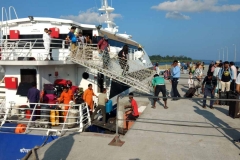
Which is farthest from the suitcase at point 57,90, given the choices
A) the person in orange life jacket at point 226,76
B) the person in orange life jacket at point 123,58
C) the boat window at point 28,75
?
the person in orange life jacket at point 226,76

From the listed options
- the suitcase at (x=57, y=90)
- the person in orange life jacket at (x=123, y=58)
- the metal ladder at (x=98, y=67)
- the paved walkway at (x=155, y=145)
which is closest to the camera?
the paved walkway at (x=155, y=145)

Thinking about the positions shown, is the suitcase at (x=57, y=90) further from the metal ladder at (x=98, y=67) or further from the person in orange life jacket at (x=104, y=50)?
the person in orange life jacket at (x=104, y=50)

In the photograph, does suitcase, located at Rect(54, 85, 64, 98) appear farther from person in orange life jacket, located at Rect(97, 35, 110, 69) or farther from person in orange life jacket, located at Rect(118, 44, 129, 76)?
person in orange life jacket, located at Rect(118, 44, 129, 76)

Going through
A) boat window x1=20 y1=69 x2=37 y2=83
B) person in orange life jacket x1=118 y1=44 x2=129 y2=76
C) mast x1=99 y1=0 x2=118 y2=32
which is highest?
mast x1=99 y1=0 x2=118 y2=32

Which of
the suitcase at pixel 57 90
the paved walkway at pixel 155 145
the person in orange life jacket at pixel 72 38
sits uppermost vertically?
the person in orange life jacket at pixel 72 38

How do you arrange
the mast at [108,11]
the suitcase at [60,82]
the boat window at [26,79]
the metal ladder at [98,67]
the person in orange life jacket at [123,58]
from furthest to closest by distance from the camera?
the mast at [108,11], the person in orange life jacket at [123,58], the metal ladder at [98,67], the suitcase at [60,82], the boat window at [26,79]

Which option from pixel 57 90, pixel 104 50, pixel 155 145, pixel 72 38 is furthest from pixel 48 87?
pixel 155 145

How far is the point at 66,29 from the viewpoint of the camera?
1133 cm

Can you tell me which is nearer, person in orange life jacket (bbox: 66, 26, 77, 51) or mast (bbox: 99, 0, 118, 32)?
person in orange life jacket (bbox: 66, 26, 77, 51)

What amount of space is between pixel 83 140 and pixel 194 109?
545 centimetres

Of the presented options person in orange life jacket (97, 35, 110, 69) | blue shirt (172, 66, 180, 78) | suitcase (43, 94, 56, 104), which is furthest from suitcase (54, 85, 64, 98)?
blue shirt (172, 66, 180, 78)

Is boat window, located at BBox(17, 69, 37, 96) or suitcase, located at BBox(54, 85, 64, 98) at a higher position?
boat window, located at BBox(17, 69, 37, 96)

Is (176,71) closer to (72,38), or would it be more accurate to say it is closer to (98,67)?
(98,67)

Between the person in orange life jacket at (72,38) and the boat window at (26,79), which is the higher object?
the person in orange life jacket at (72,38)
